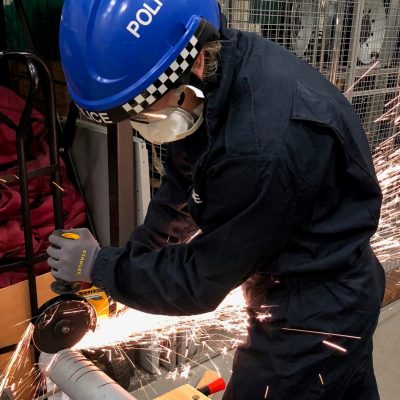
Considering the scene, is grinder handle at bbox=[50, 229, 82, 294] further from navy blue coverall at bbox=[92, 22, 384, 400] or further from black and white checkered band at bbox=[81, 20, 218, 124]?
black and white checkered band at bbox=[81, 20, 218, 124]

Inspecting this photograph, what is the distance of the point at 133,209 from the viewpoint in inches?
109

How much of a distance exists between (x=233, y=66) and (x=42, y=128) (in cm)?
168

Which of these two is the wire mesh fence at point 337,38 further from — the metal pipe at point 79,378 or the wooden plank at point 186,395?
the metal pipe at point 79,378

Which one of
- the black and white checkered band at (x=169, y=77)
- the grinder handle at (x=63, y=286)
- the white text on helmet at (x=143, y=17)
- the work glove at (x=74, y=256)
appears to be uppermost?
the white text on helmet at (x=143, y=17)

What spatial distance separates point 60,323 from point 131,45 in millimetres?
824

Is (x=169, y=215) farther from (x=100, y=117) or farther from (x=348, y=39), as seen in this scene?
(x=348, y=39)

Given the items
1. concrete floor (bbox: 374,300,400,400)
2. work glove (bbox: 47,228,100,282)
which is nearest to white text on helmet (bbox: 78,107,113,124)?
work glove (bbox: 47,228,100,282)

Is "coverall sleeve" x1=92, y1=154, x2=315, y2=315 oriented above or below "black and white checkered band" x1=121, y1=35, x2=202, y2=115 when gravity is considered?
below

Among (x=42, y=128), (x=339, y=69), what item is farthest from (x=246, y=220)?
(x=339, y=69)

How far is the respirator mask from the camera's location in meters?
1.40

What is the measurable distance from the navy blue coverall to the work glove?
4cm

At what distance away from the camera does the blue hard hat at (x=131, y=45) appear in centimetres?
123

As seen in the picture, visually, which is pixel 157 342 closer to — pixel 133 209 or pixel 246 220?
pixel 133 209

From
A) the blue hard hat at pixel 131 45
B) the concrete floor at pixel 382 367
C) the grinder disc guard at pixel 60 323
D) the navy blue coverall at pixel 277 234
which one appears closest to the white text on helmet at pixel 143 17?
the blue hard hat at pixel 131 45
